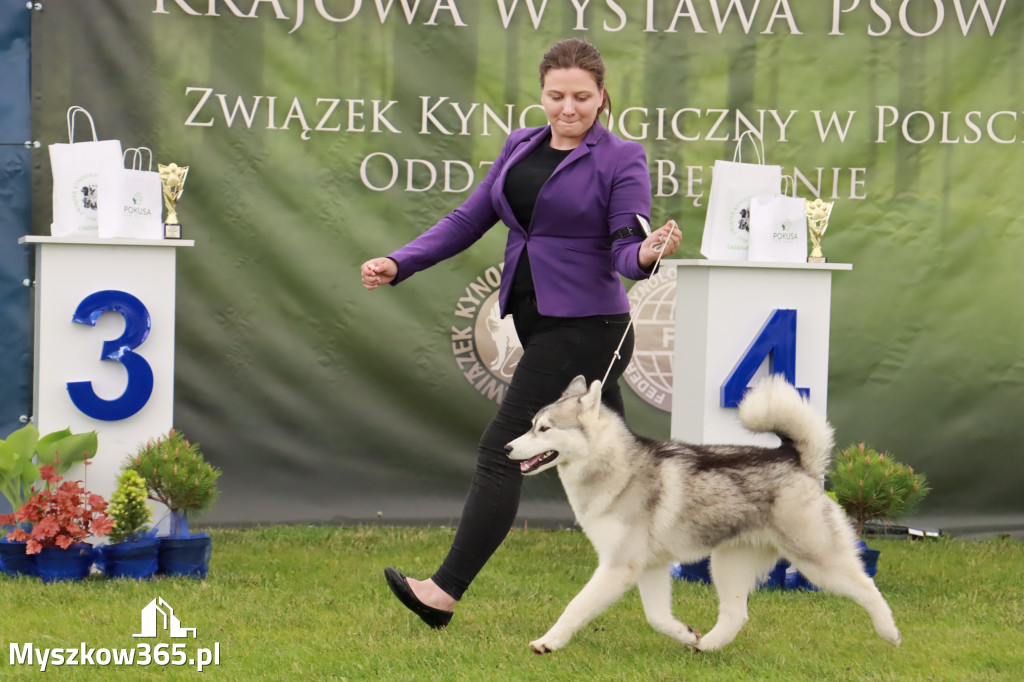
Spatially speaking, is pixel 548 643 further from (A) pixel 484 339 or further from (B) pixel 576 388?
(A) pixel 484 339

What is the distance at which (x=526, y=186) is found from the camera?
12.2 ft

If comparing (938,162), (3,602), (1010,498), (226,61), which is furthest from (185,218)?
(1010,498)

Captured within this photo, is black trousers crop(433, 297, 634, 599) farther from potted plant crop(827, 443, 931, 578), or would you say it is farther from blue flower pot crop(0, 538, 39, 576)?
blue flower pot crop(0, 538, 39, 576)

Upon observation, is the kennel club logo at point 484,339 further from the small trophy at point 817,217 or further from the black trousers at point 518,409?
the black trousers at point 518,409

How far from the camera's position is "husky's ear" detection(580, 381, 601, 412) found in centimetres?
338

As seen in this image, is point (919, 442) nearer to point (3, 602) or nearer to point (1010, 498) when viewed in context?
point (1010, 498)

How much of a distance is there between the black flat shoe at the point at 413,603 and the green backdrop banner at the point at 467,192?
203 cm

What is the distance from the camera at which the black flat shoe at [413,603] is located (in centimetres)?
368

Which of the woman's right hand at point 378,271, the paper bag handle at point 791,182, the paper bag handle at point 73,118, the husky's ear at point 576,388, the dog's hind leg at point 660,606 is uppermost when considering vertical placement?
the paper bag handle at point 73,118

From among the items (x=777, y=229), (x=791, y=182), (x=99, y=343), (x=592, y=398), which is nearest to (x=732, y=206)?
(x=777, y=229)

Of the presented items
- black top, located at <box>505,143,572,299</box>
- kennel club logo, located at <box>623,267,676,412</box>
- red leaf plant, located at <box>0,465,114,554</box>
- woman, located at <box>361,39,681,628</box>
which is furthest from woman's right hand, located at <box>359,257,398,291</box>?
kennel club logo, located at <box>623,267,676,412</box>

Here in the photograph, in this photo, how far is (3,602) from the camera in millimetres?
3986

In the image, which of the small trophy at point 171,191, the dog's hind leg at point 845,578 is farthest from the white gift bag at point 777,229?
the small trophy at point 171,191

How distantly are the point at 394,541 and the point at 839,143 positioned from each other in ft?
8.94
